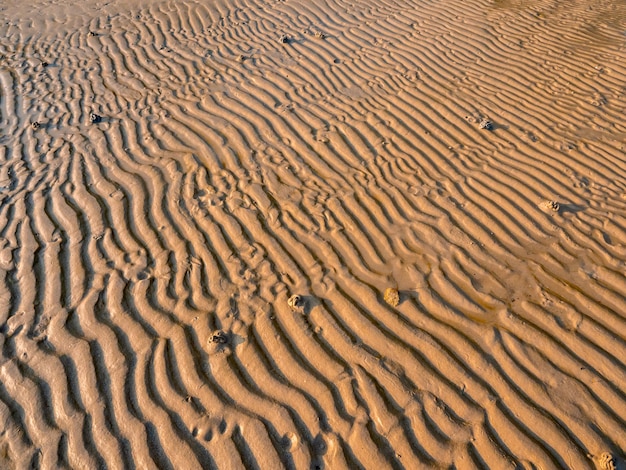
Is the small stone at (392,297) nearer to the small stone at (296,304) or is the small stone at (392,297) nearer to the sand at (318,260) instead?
the sand at (318,260)

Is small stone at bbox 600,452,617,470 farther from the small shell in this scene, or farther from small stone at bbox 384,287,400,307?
the small shell

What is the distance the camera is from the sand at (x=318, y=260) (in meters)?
2.87

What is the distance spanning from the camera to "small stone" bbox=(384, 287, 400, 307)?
3.58 meters

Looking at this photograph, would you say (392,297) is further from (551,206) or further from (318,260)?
(551,206)

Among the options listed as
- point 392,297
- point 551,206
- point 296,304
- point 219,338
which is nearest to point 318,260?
point 296,304

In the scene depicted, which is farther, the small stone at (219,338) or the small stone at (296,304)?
the small stone at (296,304)

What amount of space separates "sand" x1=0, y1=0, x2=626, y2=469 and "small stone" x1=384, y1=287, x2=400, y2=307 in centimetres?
2

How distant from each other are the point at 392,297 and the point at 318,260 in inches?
32.5

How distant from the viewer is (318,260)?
4.00 meters

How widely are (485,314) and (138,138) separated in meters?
4.92

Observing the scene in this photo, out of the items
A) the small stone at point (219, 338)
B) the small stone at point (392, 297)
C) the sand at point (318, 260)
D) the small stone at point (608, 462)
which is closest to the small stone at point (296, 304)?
the sand at point (318, 260)

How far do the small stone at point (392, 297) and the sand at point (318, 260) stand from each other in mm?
19

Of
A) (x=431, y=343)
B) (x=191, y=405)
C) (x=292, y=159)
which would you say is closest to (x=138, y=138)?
(x=292, y=159)

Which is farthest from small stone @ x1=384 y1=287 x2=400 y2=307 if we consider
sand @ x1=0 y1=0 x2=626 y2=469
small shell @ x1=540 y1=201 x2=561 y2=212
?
small shell @ x1=540 y1=201 x2=561 y2=212
